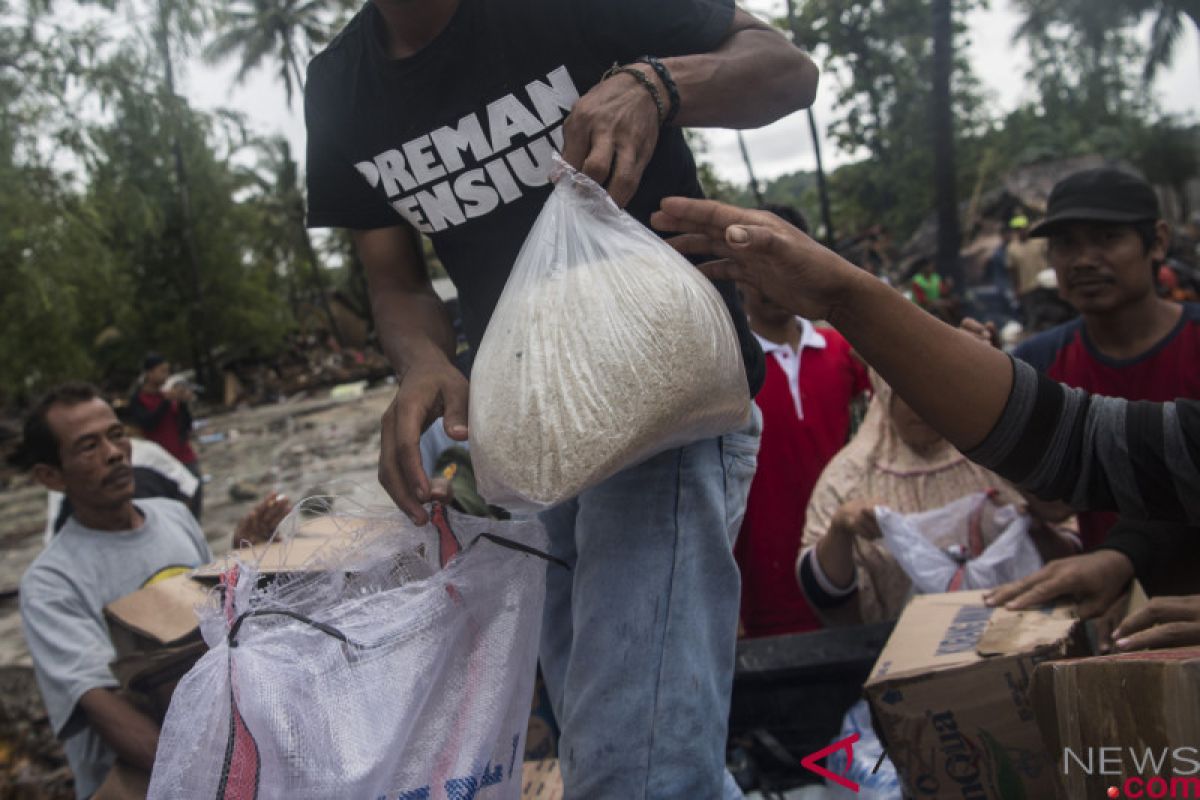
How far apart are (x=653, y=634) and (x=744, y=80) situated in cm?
86

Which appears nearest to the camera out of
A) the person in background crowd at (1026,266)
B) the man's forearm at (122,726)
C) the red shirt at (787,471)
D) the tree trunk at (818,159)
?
the man's forearm at (122,726)

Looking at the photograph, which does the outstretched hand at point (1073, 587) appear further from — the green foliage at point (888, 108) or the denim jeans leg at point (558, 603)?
the green foliage at point (888, 108)

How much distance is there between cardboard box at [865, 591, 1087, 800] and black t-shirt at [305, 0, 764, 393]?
2.27ft

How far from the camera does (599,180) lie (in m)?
1.33

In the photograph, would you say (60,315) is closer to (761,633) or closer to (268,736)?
(761,633)

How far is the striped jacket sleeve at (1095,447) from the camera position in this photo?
4.76ft

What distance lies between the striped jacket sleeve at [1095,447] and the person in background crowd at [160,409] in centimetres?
687

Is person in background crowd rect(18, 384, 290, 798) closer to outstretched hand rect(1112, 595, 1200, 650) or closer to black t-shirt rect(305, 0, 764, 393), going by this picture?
black t-shirt rect(305, 0, 764, 393)

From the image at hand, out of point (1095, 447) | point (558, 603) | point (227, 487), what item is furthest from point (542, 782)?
point (227, 487)

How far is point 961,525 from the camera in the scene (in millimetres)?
2861

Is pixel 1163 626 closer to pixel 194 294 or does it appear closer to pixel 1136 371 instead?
pixel 1136 371

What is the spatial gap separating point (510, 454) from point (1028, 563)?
6.34ft

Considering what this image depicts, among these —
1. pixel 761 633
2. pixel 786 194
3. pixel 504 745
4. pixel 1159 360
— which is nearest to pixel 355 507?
pixel 504 745

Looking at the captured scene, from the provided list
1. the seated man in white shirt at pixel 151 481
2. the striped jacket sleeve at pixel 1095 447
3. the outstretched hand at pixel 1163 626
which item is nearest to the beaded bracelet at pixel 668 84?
the striped jacket sleeve at pixel 1095 447
